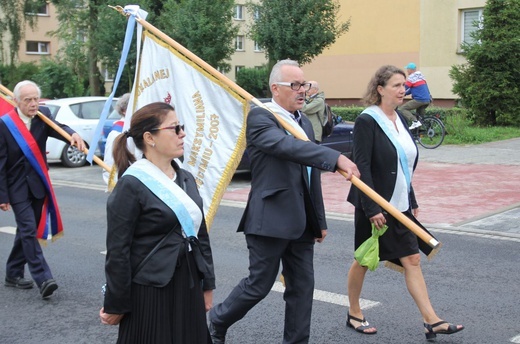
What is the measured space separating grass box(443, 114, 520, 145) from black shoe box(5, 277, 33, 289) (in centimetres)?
1386

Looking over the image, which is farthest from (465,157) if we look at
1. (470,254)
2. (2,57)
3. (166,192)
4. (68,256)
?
A: (2,57)

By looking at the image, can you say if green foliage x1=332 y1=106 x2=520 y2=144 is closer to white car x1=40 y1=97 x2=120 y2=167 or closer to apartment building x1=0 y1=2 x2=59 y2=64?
white car x1=40 y1=97 x2=120 y2=167

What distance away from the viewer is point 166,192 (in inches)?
132

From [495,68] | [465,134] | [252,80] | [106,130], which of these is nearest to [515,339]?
[106,130]

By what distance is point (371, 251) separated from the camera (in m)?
5.06

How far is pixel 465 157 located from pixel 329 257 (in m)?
9.16

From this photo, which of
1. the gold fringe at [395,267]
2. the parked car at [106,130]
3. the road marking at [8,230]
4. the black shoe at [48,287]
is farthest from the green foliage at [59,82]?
the gold fringe at [395,267]

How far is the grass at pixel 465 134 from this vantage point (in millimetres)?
18938

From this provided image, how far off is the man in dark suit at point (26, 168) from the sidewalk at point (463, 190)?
4947 millimetres

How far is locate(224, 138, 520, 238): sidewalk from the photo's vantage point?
967 centimetres

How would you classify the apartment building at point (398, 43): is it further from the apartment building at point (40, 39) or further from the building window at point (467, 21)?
the apartment building at point (40, 39)

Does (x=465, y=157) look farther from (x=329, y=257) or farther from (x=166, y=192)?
(x=166, y=192)

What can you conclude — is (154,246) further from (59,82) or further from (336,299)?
(59,82)

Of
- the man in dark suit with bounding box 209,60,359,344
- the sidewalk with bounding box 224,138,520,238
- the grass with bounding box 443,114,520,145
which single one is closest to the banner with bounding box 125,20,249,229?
the man in dark suit with bounding box 209,60,359,344
